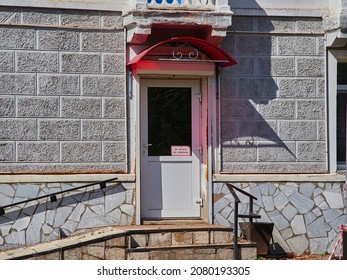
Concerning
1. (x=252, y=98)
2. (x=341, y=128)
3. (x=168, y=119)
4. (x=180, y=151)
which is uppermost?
(x=252, y=98)

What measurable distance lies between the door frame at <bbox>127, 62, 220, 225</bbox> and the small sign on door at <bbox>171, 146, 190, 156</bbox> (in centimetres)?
26

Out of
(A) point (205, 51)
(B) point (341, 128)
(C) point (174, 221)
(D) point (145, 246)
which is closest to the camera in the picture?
(D) point (145, 246)

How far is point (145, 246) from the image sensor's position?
13797 millimetres

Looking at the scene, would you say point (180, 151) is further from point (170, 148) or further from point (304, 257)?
point (304, 257)

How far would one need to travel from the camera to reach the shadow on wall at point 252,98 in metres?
15.3

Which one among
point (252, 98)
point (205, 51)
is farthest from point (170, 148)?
point (205, 51)

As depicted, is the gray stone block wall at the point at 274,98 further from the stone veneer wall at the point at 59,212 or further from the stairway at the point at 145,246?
the stone veneer wall at the point at 59,212

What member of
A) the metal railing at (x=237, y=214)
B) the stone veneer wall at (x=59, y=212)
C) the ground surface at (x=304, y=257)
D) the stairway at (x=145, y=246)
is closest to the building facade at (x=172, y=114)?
the stone veneer wall at (x=59, y=212)

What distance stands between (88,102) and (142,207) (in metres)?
1.90

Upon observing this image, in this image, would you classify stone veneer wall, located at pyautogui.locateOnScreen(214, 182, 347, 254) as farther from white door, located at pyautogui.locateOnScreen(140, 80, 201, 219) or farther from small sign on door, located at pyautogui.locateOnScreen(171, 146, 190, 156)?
small sign on door, located at pyautogui.locateOnScreen(171, 146, 190, 156)

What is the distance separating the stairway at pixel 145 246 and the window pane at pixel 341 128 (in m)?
2.69

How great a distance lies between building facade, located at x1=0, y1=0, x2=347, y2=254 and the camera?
14570 mm

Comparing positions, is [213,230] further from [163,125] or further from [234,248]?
[163,125]

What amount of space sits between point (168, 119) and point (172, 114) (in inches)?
4.2
